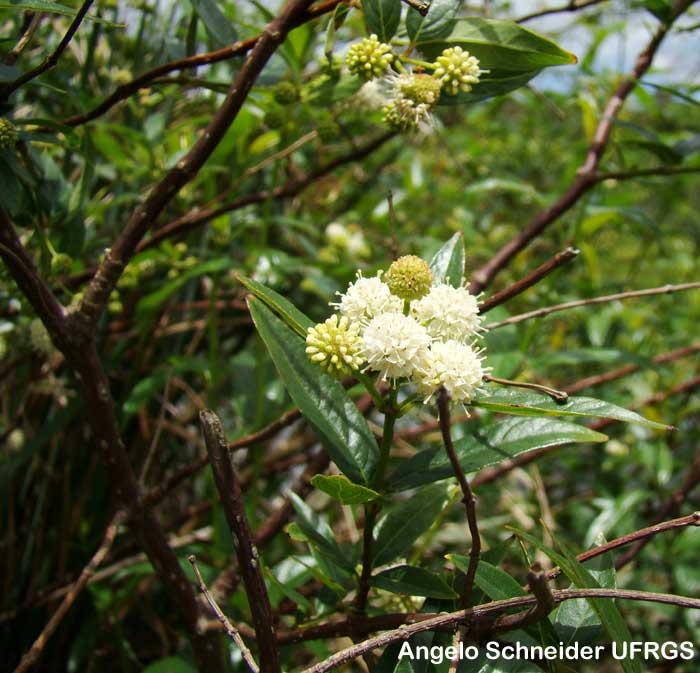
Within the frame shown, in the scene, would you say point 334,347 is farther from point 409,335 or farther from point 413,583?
point 413,583

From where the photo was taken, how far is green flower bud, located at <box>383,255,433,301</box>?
684 millimetres

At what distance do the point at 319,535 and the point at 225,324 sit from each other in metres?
1.12

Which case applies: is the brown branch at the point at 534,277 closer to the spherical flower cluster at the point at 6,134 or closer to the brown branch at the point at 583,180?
the brown branch at the point at 583,180

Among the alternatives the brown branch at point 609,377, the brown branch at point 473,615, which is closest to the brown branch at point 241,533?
the brown branch at point 473,615

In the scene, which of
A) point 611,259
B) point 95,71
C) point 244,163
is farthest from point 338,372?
point 611,259

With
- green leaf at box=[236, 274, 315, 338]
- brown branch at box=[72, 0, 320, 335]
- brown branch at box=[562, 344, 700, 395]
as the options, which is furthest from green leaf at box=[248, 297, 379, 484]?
brown branch at box=[562, 344, 700, 395]

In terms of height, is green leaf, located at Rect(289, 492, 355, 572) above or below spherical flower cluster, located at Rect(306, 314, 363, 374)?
below

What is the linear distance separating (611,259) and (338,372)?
3178 mm

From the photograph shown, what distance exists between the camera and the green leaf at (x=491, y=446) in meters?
0.65

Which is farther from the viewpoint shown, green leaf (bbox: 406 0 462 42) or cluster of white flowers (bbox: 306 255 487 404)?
green leaf (bbox: 406 0 462 42)

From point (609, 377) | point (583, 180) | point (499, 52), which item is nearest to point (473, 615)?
point (499, 52)

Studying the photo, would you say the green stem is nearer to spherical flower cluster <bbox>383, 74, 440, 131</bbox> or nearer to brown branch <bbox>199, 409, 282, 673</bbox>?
brown branch <bbox>199, 409, 282, 673</bbox>

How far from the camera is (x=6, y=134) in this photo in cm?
81

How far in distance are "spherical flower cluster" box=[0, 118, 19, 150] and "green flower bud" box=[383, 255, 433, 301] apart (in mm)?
498
